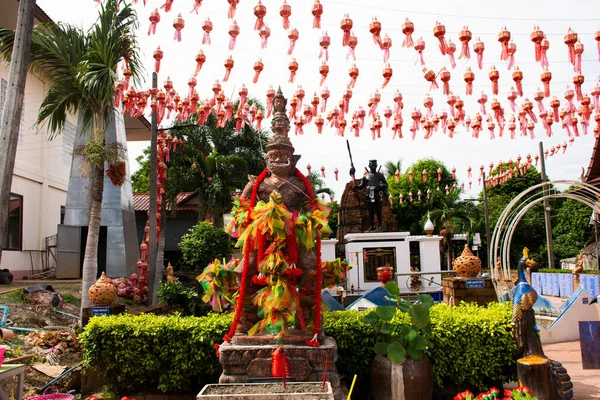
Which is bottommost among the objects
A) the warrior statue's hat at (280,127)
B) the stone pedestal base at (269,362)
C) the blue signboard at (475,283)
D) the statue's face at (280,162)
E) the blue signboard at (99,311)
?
the stone pedestal base at (269,362)

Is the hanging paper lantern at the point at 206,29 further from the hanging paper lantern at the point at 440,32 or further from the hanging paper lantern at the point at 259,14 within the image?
the hanging paper lantern at the point at 440,32

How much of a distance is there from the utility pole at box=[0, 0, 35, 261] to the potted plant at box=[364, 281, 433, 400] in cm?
508

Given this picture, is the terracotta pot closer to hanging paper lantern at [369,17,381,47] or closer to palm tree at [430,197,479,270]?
hanging paper lantern at [369,17,381,47]

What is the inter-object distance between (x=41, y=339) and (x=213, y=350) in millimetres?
3875

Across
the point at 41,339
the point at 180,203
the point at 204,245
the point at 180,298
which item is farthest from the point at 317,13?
the point at 180,203

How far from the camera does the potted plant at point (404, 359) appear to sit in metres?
5.34

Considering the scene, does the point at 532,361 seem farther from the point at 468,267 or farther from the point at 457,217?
the point at 457,217

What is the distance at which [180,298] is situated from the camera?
11.8 metres

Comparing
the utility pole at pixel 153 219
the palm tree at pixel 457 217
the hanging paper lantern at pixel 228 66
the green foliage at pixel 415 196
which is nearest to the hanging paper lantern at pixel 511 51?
the hanging paper lantern at pixel 228 66

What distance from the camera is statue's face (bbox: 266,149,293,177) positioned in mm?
5660

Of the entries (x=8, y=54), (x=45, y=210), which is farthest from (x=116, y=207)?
(x=8, y=54)

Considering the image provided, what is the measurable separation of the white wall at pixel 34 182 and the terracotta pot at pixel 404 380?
44.2 ft

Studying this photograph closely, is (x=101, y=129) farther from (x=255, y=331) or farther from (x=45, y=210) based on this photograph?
(x=45, y=210)

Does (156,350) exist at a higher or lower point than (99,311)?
lower
